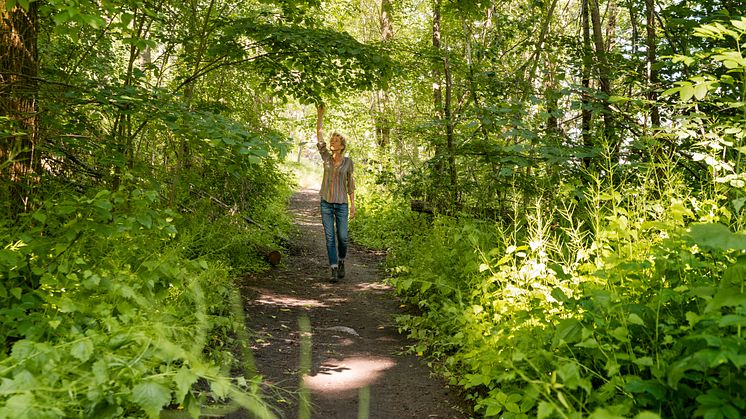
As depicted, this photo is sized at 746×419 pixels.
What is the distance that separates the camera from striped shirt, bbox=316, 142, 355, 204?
8508mm

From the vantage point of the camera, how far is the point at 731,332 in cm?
273

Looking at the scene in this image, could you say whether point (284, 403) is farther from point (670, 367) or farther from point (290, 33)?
point (290, 33)

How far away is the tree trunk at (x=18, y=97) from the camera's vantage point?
15.3 ft

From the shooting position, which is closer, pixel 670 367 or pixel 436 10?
pixel 670 367

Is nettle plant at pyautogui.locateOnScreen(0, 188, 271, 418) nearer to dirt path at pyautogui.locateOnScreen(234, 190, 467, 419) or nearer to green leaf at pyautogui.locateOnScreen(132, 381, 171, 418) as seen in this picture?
green leaf at pyautogui.locateOnScreen(132, 381, 171, 418)

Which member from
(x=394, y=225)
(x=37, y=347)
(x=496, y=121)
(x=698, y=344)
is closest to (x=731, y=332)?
(x=698, y=344)

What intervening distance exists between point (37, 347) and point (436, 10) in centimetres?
922

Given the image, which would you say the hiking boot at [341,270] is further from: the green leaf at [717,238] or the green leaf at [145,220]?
the green leaf at [717,238]

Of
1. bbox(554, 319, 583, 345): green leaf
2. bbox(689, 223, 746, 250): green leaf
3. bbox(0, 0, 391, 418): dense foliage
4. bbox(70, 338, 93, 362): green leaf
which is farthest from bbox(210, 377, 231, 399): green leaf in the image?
bbox(689, 223, 746, 250): green leaf

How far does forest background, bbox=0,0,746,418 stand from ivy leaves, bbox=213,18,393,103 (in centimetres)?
4

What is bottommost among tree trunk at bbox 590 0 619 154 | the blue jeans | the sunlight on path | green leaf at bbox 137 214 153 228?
the sunlight on path

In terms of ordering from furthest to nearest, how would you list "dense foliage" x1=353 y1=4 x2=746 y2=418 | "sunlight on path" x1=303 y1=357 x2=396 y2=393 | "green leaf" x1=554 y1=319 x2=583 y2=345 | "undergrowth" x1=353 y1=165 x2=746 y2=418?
1. "sunlight on path" x1=303 y1=357 x2=396 y2=393
2. "green leaf" x1=554 y1=319 x2=583 y2=345
3. "dense foliage" x1=353 y1=4 x2=746 y2=418
4. "undergrowth" x1=353 y1=165 x2=746 y2=418

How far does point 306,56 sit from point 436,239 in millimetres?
3166

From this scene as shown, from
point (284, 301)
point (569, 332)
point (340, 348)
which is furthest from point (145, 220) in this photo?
point (284, 301)
